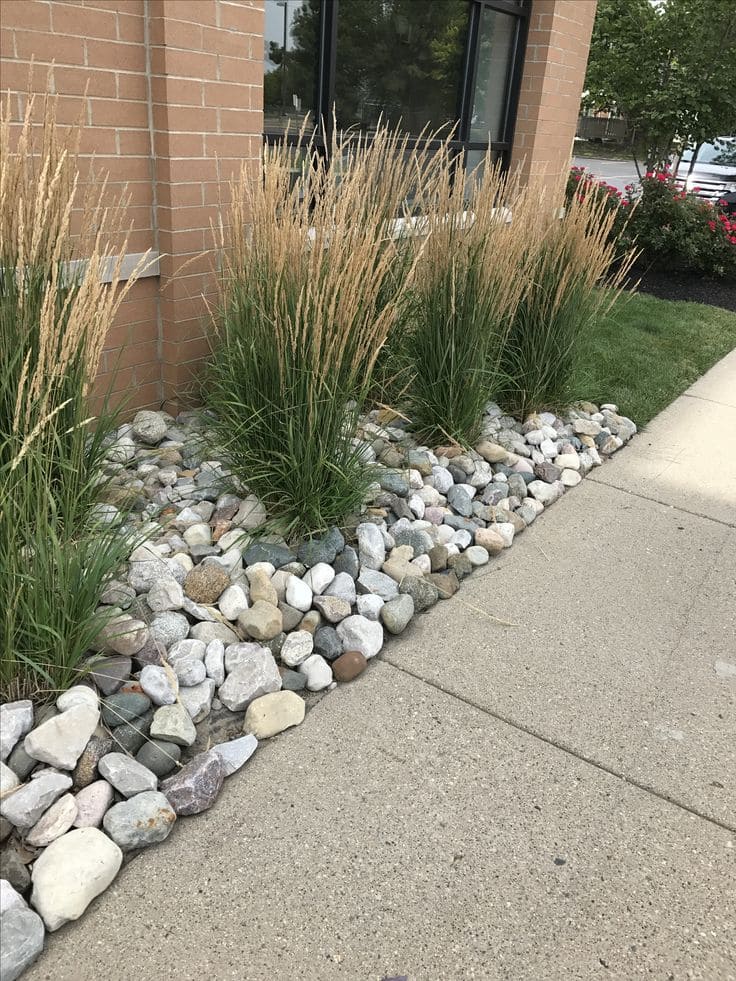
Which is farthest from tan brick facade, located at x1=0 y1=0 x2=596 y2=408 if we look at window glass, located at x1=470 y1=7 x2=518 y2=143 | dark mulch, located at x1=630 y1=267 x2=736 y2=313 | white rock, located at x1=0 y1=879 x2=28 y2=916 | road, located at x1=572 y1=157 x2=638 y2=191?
road, located at x1=572 y1=157 x2=638 y2=191

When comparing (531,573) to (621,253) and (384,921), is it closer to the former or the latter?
(384,921)

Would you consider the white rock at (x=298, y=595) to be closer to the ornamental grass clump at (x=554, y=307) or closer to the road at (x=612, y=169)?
the ornamental grass clump at (x=554, y=307)

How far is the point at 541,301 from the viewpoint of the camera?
4395 mm

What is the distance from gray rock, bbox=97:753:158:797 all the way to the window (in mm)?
3841

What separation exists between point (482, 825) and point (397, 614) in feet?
2.88

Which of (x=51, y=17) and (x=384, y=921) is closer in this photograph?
(x=384, y=921)

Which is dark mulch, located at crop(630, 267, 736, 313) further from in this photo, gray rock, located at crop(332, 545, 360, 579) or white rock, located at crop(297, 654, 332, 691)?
white rock, located at crop(297, 654, 332, 691)

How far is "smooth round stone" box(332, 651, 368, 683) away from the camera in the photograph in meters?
2.55

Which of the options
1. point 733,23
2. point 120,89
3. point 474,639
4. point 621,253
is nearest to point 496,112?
point 621,253

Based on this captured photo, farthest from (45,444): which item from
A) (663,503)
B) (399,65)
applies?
(399,65)

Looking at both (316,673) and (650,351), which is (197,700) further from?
(650,351)

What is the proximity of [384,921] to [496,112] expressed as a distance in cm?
674

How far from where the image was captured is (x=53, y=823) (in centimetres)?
187

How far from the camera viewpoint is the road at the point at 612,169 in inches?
920
